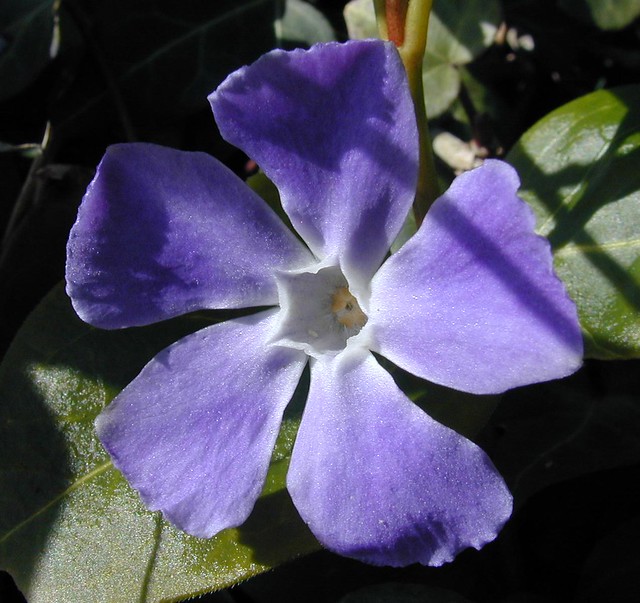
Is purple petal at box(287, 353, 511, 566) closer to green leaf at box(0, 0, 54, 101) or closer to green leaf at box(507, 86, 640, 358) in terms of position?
green leaf at box(507, 86, 640, 358)

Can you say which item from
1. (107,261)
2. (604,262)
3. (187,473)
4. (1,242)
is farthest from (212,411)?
(1,242)

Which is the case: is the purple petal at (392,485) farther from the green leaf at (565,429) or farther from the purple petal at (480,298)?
the green leaf at (565,429)

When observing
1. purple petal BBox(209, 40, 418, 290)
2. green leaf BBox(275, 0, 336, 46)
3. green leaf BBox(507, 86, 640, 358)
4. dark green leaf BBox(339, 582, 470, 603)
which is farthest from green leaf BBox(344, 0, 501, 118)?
dark green leaf BBox(339, 582, 470, 603)

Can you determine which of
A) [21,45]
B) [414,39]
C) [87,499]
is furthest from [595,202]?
[21,45]

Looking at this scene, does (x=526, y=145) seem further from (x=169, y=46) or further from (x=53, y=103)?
(x=53, y=103)

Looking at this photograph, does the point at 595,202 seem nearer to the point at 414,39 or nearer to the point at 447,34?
the point at 414,39
